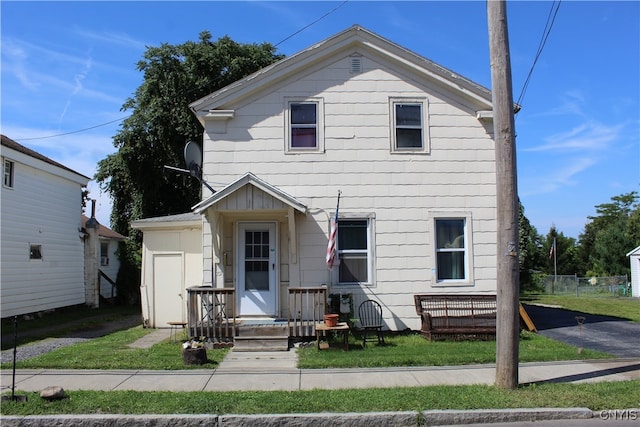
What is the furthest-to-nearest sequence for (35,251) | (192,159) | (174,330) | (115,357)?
1. (35,251)
2. (174,330)
3. (192,159)
4. (115,357)

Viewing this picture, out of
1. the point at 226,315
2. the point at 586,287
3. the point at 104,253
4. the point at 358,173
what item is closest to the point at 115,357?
the point at 226,315

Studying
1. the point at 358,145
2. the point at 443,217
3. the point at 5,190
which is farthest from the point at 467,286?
the point at 5,190

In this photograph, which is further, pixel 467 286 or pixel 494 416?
pixel 467 286

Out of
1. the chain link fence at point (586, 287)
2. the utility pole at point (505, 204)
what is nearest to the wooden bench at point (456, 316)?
the utility pole at point (505, 204)

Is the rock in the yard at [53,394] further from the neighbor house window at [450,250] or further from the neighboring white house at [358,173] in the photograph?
the neighbor house window at [450,250]

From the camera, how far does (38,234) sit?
18.1 metres

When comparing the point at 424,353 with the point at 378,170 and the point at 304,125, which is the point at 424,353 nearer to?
A: the point at 378,170

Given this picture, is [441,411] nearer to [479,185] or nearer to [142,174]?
[479,185]

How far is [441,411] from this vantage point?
6359 mm

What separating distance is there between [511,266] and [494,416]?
211 cm

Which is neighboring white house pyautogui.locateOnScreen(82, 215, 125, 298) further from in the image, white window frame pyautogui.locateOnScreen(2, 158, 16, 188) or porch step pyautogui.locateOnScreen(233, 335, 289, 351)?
porch step pyautogui.locateOnScreen(233, 335, 289, 351)

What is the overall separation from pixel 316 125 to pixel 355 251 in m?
3.20

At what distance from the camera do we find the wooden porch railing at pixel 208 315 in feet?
35.7

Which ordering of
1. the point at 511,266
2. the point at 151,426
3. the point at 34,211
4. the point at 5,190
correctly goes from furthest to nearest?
the point at 34,211, the point at 5,190, the point at 511,266, the point at 151,426
